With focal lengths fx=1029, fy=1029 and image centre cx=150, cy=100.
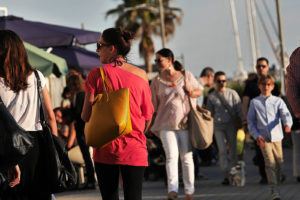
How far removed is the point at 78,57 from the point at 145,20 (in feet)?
195

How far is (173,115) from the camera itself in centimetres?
1304

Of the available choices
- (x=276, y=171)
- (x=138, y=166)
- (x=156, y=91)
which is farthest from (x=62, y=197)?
(x=138, y=166)

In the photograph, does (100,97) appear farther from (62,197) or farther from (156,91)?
(62,197)

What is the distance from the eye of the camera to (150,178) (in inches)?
720

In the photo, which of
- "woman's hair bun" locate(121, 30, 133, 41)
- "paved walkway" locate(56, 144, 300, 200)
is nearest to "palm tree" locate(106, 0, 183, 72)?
"paved walkway" locate(56, 144, 300, 200)

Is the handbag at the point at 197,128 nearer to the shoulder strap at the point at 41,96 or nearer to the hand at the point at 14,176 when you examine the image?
the shoulder strap at the point at 41,96

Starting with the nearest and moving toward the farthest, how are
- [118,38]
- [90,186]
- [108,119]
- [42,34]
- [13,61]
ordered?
[13,61] < [108,119] < [118,38] < [90,186] < [42,34]

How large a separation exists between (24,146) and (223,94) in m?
9.72

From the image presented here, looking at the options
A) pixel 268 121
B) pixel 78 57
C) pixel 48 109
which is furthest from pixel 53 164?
pixel 78 57

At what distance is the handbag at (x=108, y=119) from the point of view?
7988 millimetres

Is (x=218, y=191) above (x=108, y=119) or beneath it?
beneath

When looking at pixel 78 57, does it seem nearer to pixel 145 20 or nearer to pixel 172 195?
pixel 172 195

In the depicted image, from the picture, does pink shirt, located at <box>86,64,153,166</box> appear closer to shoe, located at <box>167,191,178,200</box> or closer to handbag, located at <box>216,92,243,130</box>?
shoe, located at <box>167,191,178,200</box>

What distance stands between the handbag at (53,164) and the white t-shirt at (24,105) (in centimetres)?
9
